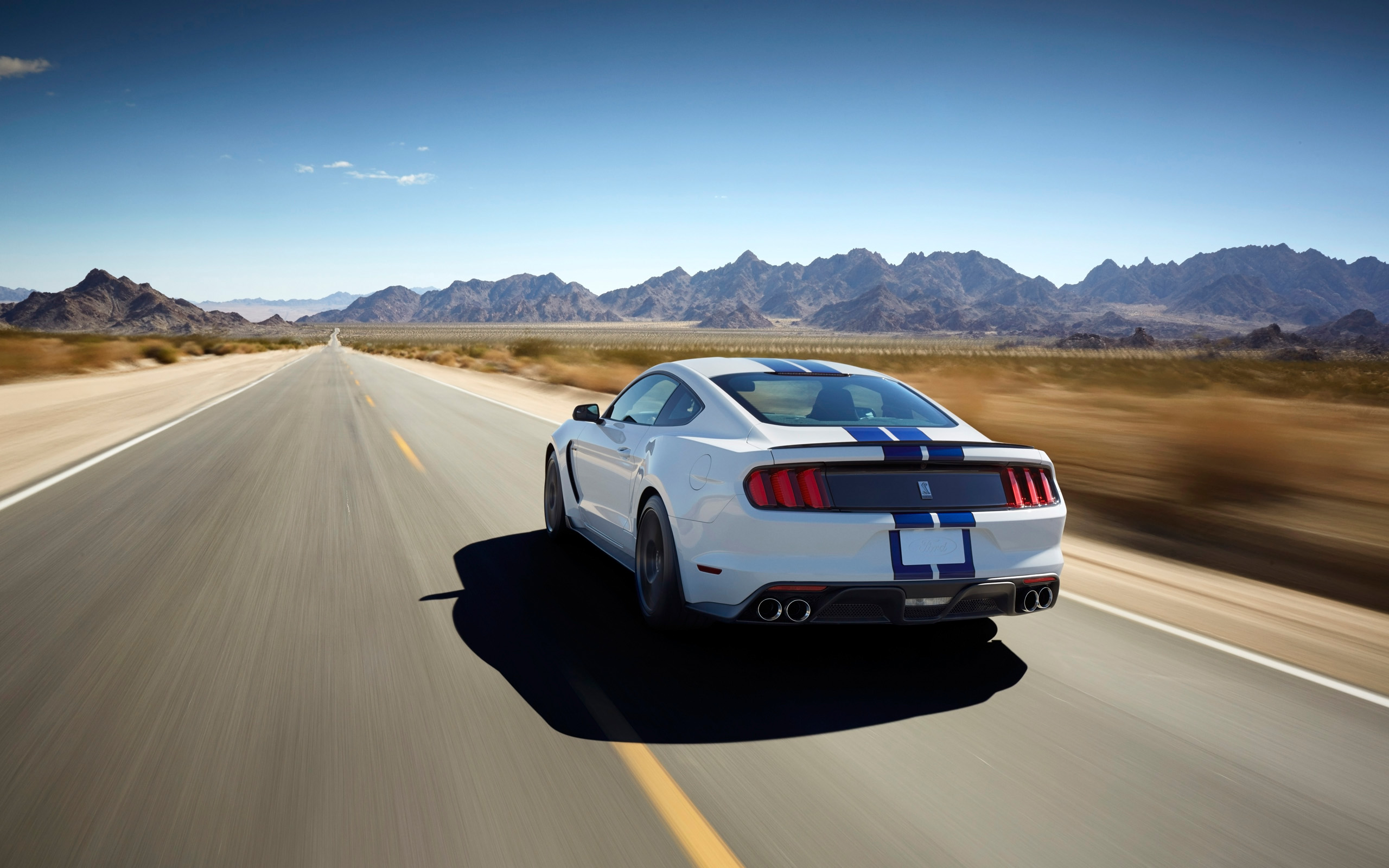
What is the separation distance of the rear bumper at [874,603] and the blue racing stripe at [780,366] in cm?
174

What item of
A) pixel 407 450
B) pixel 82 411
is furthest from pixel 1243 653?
pixel 82 411

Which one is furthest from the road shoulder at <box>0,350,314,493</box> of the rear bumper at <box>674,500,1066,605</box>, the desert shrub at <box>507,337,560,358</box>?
the desert shrub at <box>507,337,560,358</box>

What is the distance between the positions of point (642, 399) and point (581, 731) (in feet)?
9.59

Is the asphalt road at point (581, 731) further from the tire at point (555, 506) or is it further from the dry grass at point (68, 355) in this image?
the dry grass at point (68, 355)

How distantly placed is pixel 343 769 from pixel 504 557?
3.20m

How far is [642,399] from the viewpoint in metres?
6.12

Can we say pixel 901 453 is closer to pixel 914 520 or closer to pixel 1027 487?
pixel 914 520

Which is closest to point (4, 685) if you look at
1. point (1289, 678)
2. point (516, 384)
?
point (1289, 678)

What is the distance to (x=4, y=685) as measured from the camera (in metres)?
3.93

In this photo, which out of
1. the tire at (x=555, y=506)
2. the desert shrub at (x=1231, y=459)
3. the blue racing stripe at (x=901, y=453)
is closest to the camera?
the blue racing stripe at (x=901, y=453)

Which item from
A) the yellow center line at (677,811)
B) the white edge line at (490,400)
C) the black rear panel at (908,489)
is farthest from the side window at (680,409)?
the white edge line at (490,400)

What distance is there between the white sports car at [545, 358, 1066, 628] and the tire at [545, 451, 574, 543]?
195cm

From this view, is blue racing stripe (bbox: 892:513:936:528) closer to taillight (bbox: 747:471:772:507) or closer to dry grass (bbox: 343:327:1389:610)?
taillight (bbox: 747:471:772:507)

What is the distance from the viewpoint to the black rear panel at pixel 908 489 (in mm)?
4031
